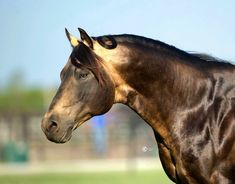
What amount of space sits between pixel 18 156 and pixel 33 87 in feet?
143

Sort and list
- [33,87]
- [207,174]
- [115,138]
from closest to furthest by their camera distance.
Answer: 1. [207,174]
2. [115,138]
3. [33,87]

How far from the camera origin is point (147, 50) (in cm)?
727

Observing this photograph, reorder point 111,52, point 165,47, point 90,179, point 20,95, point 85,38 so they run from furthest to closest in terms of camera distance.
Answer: point 20,95 < point 90,179 < point 165,47 < point 111,52 < point 85,38

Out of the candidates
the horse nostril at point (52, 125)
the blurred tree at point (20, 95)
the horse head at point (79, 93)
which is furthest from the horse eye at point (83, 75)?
the blurred tree at point (20, 95)

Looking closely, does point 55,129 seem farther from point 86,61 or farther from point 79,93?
point 86,61

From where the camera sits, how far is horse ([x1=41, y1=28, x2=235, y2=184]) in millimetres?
6844

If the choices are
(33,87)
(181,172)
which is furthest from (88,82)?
(33,87)

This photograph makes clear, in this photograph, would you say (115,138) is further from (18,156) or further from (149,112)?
(149,112)

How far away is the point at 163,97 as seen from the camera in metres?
7.22

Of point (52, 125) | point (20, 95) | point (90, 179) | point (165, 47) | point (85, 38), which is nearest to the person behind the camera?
point (52, 125)

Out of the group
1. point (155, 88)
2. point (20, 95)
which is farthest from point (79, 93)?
point (20, 95)

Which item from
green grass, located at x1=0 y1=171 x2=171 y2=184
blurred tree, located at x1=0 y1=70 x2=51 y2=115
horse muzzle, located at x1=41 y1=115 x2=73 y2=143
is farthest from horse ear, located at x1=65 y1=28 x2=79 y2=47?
blurred tree, located at x1=0 y1=70 x2=51 y2=115

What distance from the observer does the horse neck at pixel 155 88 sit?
7180 mm

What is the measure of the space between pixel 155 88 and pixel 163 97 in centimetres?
13
